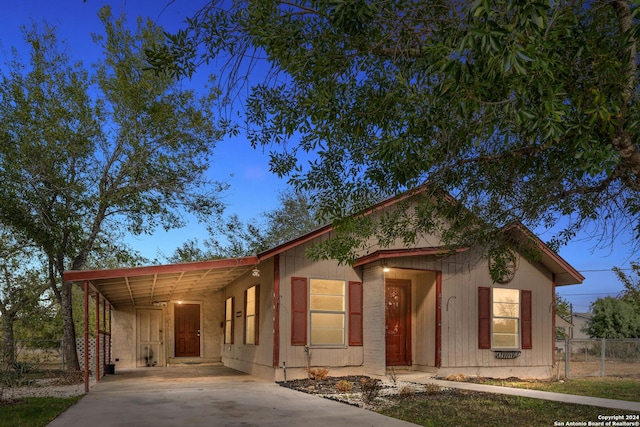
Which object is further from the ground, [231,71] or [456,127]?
[231,71]

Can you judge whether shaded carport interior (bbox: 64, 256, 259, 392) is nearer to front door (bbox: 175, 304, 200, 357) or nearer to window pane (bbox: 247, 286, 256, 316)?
window pane (bbox: 247, 286, 256, 316)

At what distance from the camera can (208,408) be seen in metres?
8.11

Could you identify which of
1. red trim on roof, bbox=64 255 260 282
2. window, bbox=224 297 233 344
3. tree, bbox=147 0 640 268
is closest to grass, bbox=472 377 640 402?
tree, bbox=147 0 640 268

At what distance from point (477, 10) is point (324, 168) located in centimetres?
449

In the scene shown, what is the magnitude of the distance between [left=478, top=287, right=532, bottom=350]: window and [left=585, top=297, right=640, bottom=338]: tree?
14.2 m

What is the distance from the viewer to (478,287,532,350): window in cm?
1381

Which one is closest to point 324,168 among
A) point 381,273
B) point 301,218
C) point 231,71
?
point 231,71

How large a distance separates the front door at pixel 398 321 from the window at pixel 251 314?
3.28 metres

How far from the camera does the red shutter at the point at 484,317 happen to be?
44.9 feet

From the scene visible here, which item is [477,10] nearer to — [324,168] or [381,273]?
[324,168]

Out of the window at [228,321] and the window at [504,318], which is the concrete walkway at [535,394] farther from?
the window at [228,321]

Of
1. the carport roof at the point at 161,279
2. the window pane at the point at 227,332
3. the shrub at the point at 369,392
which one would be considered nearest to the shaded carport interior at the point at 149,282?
the carport roof at the point at 161,279

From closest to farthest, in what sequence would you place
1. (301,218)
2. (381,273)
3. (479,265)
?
(381,273), (479,265), (301,218)

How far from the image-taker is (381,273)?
12391 millimetres
